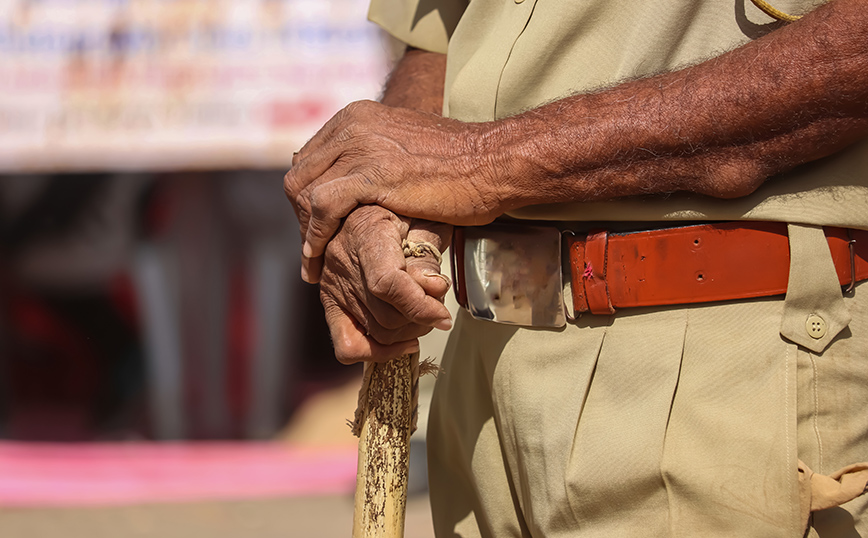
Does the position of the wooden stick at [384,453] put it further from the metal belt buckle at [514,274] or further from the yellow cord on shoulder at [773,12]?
the yellow cord on shoulder at [773,12]

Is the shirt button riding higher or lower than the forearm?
lower

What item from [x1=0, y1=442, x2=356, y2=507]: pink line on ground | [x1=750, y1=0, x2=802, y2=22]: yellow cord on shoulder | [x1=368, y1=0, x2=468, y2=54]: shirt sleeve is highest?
[x1=368, y1=0, x2=468, y2=54]: shirt sleeve

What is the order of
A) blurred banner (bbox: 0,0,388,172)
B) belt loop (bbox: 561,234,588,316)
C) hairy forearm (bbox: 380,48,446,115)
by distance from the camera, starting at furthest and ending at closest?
1. blurred banner (bbox: 0,0,388,172)
2. hairy forearm (bbox: 380,48,446,115)
3. belt loop (bbox: 561,234,588,316)

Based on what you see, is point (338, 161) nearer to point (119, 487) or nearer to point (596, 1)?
point (596, 1)

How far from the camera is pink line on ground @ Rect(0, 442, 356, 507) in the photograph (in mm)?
3824

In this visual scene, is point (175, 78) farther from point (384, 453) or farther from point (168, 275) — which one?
point (384, 453)

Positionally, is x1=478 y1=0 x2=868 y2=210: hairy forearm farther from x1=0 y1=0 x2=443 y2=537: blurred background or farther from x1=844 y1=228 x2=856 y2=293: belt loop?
x1=0 y1=0 x2=443 y2=537: blurred background

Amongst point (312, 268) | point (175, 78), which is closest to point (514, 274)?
point (312, 268)

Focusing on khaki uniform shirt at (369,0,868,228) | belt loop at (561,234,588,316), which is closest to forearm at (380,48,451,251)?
khaki uniform shirt at (369,0,868,228)

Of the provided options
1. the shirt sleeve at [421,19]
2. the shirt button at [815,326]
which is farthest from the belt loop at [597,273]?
the shirt sleeve at [421,19]

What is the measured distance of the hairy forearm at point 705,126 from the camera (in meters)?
0.96

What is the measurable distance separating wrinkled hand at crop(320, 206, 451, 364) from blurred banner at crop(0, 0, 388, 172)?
2736 millimetres

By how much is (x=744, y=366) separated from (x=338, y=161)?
688 millimetres

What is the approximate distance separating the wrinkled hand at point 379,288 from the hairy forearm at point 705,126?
0.52 ft
